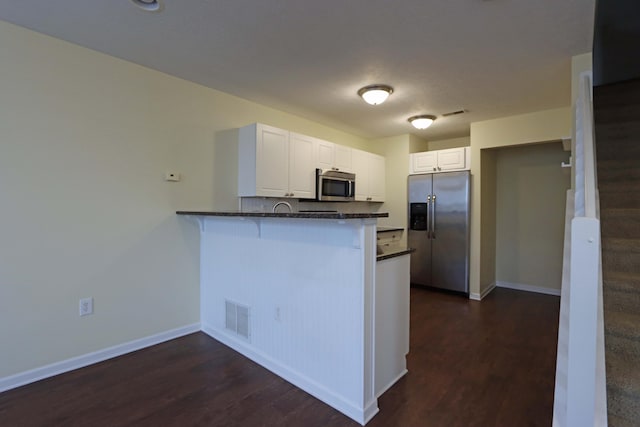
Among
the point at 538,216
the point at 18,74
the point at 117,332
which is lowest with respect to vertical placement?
the point at 117,332

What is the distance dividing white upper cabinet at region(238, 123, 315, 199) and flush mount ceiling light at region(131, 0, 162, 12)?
1.44 meters

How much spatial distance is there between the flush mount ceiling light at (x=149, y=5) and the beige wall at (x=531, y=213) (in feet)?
14.3

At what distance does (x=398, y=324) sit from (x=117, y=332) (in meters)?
2.34

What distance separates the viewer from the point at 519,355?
102 inches

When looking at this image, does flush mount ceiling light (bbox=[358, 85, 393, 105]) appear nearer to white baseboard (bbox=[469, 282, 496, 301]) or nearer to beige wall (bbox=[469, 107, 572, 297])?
beige wall (bbox=[469, 107, 572, 297])

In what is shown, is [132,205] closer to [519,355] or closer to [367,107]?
[367,107]

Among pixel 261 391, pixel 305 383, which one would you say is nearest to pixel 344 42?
pixel 305 383

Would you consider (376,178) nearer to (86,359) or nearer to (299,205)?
(299,205)

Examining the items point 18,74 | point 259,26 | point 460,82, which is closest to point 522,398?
point 460,82

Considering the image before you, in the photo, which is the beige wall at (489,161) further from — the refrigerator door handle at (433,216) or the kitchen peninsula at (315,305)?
the kitchen peninsula at (315,305)

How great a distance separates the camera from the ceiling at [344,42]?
1.93m

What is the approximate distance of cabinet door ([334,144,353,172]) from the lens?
14.2 ft

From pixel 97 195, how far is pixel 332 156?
8.97 feet

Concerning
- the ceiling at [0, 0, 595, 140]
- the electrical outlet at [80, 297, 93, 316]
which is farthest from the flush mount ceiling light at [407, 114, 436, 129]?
the electrical outlet at [80, 297, 93, 316]
